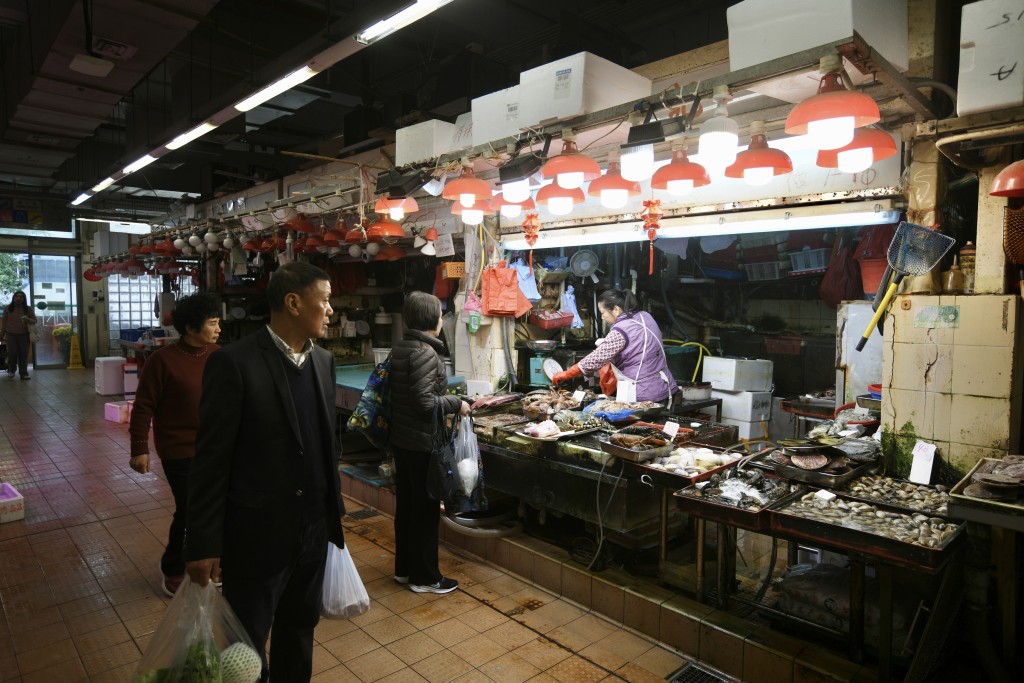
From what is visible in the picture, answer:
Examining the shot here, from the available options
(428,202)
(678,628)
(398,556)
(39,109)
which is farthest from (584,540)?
(39,109)

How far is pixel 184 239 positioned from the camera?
10.7 metres

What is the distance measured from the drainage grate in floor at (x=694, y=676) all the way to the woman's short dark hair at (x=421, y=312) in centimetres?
274

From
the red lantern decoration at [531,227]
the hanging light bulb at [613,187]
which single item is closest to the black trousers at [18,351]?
the red lantern decoration at [531,227]

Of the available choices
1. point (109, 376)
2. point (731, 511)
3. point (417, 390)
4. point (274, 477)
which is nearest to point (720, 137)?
point (731, 511)

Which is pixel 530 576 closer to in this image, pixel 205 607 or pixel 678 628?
pixel 678 628

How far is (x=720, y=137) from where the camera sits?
3105 mm

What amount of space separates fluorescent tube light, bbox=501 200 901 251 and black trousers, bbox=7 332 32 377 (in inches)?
599

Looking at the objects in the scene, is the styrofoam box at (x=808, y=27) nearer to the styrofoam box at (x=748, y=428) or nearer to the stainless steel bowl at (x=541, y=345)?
the stainless steel bowl at (x=541, y=345)

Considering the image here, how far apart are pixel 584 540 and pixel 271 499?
9.31 ft

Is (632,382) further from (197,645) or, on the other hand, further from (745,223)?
(197,645)

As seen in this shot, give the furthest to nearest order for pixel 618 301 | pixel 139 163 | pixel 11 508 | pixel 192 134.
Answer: pixel 139 163
pixel 192 134
pixel 618 301
pixel 11 508

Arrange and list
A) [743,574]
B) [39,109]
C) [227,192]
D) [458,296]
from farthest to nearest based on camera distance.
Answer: [227,192]
[39,109]
[458,296]
[743,574]

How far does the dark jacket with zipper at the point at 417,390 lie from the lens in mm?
4344

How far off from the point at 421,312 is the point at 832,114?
2.82 meters
